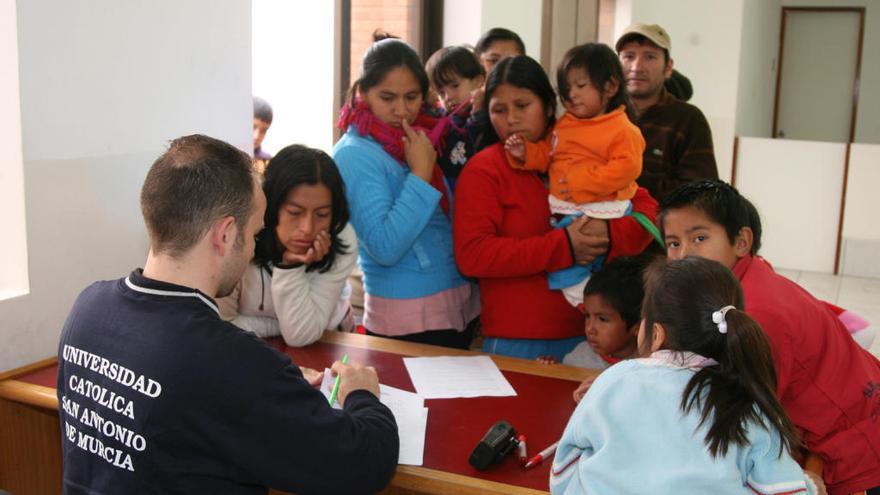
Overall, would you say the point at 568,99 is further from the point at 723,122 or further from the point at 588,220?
the point at 723,122

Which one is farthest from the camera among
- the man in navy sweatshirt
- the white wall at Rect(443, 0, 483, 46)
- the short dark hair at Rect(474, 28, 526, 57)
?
the white wall at Rect(443, 0, 483, 46)

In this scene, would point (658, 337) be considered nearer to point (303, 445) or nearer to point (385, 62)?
point (303, 445)

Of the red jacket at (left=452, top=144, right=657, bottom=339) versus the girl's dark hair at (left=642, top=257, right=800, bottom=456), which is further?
the red jacket at (left=452, top=144, right=657, bottom=339)

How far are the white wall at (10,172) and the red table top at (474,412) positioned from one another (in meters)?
0.25

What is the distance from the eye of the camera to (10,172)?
205 centimetres

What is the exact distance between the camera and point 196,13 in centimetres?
249

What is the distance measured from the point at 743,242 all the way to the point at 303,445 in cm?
118

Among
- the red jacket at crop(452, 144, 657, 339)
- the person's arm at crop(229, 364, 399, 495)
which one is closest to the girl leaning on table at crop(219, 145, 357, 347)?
the red jacket at crop(452, 144, 657, 339)

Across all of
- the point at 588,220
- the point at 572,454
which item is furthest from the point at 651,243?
the point at 572,454

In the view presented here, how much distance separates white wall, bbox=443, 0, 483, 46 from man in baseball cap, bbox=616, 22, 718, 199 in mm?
1528

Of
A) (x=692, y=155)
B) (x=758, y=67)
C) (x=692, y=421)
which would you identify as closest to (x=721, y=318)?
(x=692, y=421)

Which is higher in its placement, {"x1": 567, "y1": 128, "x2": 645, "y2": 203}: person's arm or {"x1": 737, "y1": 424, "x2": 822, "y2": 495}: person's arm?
{"x1": 567, "y1": 128, "x2": 645, "y2": 203}: person's arm

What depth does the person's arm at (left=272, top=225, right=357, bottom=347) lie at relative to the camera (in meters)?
2.26

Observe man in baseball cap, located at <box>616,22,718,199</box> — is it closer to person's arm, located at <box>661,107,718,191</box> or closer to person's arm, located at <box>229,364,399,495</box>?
person's arm, located at <box>661,107,718,191</box>
